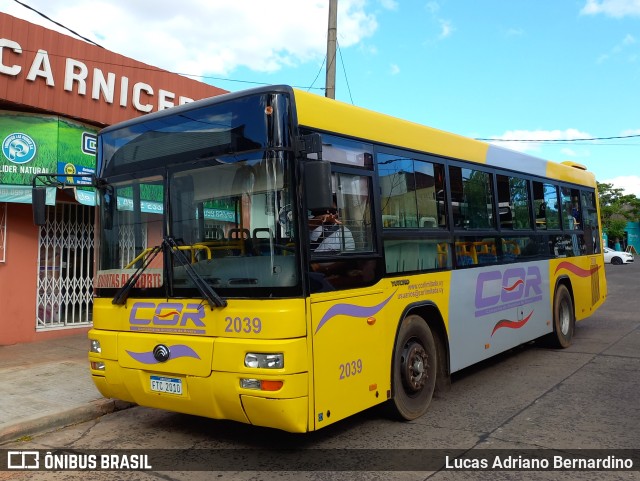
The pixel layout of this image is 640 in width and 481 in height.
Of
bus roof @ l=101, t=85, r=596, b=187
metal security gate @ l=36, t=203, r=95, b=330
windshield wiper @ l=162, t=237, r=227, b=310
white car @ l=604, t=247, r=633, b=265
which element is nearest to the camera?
windshield wiper @ l=162, t=237, r=227, b=310

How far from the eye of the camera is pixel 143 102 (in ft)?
36.5

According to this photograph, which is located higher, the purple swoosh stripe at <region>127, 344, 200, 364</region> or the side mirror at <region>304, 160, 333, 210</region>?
the side mirror at <region>304, 160, 333, 210</region>

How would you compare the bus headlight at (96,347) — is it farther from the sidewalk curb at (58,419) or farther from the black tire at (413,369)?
the black tire at (413,369)

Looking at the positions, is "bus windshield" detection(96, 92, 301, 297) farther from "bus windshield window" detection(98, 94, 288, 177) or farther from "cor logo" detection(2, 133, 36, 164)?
"cor logo" detection(2, 133, 36, 164)

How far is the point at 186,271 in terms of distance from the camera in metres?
4.39

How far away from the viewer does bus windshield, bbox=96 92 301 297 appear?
4086mm

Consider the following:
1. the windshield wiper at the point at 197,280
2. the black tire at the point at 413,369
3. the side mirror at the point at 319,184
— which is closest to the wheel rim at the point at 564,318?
the black tire at the point at 413,369

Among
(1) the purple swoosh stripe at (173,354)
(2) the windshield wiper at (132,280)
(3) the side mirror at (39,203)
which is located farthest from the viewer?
(3) the side mirror at (39,203)

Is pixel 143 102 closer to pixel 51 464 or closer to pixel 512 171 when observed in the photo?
pixel 512 171

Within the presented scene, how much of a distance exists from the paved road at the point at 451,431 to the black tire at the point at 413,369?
0.17 m

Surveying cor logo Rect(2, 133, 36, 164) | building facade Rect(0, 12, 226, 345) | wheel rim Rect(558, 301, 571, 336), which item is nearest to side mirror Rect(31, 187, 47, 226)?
building facade Rect(0, 12, 226, 345)

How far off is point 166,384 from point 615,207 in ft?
182

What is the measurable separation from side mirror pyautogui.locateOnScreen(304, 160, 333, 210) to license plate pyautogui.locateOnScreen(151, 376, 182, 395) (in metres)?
1.79

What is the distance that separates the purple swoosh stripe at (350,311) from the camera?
4.23 meters
